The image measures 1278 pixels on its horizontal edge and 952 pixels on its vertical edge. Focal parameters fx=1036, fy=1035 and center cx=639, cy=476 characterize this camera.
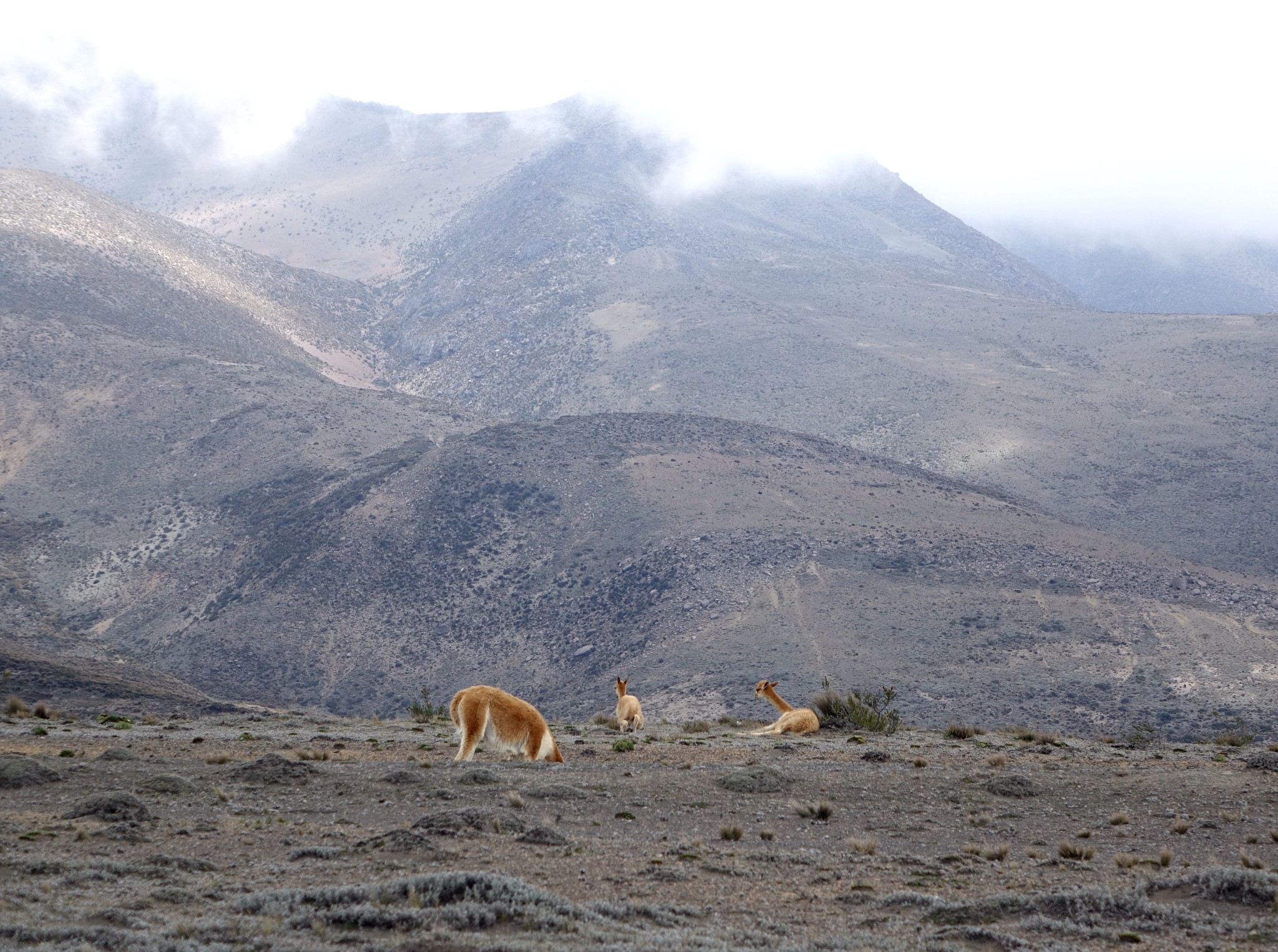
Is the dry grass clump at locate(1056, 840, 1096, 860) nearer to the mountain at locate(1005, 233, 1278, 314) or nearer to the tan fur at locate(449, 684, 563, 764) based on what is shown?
the tan fur at locate(449, 684, 563, 764)

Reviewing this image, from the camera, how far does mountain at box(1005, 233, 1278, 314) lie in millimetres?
175875

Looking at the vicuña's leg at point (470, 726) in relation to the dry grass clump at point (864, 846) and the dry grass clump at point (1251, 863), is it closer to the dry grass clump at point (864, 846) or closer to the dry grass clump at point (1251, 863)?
the dry grass clump at point (864, 846)

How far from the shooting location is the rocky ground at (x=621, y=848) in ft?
24.8

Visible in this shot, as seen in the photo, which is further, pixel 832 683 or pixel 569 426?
pixel 569 426

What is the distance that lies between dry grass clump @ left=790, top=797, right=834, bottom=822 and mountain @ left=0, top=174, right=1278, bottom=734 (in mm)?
22383

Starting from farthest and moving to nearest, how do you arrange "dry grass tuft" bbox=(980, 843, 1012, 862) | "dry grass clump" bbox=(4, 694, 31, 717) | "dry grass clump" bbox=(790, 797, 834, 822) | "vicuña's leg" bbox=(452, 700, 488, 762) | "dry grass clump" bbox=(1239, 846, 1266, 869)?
"dry grass clump" bbox=(4, 694, 31, 717) < "vicuña's leg" bbox=(452, 700, 488, 762) < "dry grass clump" bbox=(790, 797, 834, 822) < "dry grass tuft" bbox=(980, 843, 1012, 862) < "dry grass clump" bbox=(1239, 846, 1266, 869)

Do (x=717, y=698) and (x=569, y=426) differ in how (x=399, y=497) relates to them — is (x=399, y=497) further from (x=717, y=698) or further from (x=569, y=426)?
(x=717, y=698)

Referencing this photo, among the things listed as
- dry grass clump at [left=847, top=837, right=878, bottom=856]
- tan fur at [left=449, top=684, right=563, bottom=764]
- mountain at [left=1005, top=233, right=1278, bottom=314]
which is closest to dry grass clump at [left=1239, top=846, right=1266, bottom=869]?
dry grass clump at [left=847, top=837, right=878, bottom=856]

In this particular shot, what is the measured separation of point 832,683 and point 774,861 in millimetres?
27463

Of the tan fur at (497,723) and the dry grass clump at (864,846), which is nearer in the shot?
the dry grass clump at (864,846)

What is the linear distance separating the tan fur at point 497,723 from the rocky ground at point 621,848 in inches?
14.0

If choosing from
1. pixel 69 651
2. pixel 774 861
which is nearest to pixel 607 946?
pixel 774 861

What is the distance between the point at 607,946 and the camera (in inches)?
274

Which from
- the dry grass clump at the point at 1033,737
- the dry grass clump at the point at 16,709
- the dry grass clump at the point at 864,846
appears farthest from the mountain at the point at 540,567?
the dry grass clump at the point at 864,846
